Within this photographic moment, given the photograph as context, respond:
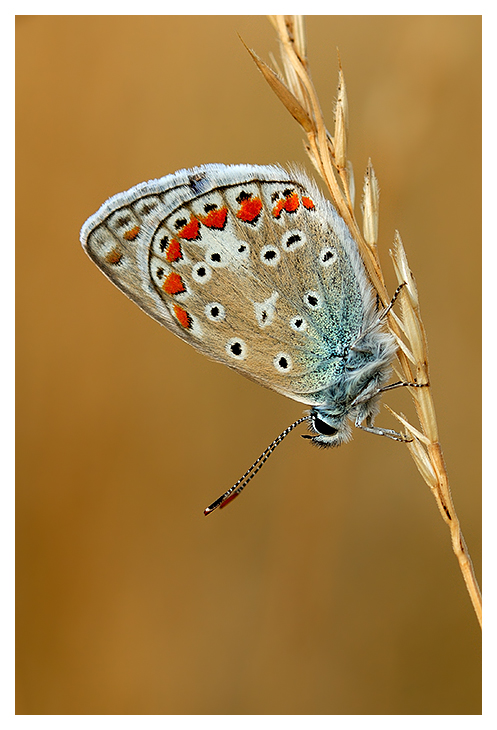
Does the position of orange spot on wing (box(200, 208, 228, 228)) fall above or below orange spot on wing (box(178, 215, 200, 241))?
above

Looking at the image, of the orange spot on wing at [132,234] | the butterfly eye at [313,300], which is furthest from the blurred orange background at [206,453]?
the orange spot on wing at [132,234]

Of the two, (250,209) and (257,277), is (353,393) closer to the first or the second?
(257,277)

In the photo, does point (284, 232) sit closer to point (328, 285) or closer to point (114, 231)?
point (328, 285)

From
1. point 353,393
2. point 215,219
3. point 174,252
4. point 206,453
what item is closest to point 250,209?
point 215,219

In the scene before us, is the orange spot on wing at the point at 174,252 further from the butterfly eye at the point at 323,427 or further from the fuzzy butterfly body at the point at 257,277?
the butterfly eye at the point at 323,427

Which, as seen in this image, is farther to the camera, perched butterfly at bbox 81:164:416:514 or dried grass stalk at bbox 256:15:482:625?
perched butterfly at bbox 81:164:416:514

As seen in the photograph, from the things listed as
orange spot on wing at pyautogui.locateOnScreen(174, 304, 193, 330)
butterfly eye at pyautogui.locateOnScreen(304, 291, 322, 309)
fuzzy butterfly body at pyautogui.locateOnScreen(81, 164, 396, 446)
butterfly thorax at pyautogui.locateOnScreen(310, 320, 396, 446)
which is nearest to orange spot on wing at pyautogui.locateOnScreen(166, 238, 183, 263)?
fuzzy butterfly body at pyautogui.locateOnScreen(81, 164, 396, 446)

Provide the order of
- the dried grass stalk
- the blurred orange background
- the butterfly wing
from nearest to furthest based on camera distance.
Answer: the dried grass stalk < the butterfly wing < the blurred orange background

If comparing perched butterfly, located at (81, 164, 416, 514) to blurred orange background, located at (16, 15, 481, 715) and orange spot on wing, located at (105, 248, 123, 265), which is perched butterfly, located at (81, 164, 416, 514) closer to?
orange spot on wing, located at (105, 248, 123, 265)
